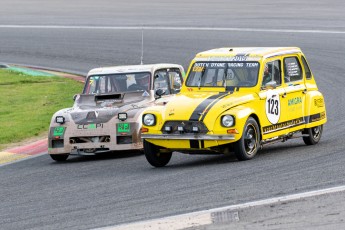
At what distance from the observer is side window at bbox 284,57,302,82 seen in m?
15.1

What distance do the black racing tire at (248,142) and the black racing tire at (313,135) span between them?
5.50ft

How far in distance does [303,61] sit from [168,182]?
435cm

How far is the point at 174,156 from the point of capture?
594 inches

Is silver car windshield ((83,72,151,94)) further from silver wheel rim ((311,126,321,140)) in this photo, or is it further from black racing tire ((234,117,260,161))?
black racing tire ((234,117,260,161))

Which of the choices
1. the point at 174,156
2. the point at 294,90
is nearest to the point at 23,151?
the point at 174,156

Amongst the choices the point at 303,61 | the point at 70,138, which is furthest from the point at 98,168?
the point at 303,61

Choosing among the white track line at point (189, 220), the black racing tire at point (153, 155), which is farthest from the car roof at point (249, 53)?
the white track line at point (189, 220)

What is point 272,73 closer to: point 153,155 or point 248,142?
point 248,142

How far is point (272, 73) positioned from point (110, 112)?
8.35 ft

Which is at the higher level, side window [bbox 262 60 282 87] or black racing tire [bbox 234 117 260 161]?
side window [bbox 262 60 282 87]

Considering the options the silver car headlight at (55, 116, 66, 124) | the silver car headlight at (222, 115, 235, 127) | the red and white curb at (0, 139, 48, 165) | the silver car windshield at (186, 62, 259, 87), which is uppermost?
the silver car windshield at (186, 62, 259, 87)

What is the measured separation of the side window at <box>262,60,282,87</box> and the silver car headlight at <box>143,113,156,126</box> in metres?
1.80

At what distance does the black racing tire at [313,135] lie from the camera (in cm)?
1527

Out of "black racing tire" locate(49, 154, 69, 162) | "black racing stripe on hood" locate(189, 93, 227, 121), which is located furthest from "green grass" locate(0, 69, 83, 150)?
"black racing stripe on hood" locate(189, 93, 227, 121)
